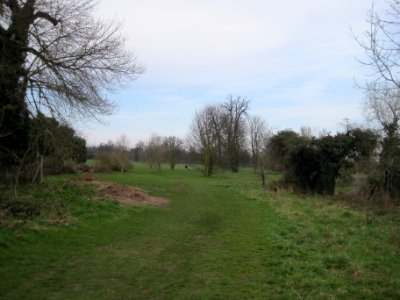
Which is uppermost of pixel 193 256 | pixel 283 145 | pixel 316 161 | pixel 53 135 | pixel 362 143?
pixel 283 145

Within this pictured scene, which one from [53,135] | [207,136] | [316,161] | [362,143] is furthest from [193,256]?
[207,136]

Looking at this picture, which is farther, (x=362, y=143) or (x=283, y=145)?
(x=283, y=145)

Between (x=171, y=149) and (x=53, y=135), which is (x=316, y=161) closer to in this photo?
(x=53, y=135)

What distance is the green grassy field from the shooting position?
6.10m

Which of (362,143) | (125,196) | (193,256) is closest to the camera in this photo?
(193,256)

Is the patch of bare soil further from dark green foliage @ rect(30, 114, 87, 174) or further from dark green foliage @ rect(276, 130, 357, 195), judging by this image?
dark green foliage @ rect(276, 130, 357, 195)

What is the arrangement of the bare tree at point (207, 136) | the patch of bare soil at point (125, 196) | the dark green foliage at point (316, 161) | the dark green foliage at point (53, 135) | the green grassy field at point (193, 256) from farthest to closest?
the bare tree at point (207, 136) → the dark green foliage at point (316, 161) → the patch of bare soil at point (125, 196) → the dark green foliage at point (53, 135) → the green grassy field at point (193, 256)

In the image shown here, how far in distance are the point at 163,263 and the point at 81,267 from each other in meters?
1.55

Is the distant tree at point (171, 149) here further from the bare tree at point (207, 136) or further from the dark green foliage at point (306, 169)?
the dark green foliage at point (306, 169)

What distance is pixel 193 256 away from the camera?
8.44 meters

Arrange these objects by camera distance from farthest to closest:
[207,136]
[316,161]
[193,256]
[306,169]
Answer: [207,136], [306,169], [316,161], [193,256]

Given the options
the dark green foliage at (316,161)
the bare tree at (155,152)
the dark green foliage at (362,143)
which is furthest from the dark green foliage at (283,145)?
the bare tree at (155,152)

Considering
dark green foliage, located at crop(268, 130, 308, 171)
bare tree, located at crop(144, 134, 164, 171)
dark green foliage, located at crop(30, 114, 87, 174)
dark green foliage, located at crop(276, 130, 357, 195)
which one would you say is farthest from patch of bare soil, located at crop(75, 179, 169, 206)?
bare tree, located at crop(144, 134, 164, 171)

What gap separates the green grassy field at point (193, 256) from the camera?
20.0 feet
